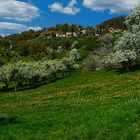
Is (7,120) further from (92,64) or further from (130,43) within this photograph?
(92,64)

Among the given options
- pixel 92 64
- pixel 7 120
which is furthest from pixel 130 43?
pixel 7 120

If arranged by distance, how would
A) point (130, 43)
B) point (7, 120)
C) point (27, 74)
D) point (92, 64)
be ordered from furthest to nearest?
point (92, 64), point (27, 74), point (130, 43), point (7, 120)

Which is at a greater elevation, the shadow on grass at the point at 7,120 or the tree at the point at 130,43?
the tree at the point at 130,43

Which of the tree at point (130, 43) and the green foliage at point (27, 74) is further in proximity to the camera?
the green foliage at point (27, 74)

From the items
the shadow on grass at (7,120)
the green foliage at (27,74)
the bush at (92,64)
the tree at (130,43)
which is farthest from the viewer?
the bush at (92,64)

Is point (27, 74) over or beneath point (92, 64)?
beneath

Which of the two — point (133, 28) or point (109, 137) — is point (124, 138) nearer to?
point (109, 137)

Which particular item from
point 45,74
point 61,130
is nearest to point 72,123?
point 61,130

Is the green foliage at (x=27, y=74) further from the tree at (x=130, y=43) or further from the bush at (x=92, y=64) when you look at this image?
the tree at (x=130, y=43)

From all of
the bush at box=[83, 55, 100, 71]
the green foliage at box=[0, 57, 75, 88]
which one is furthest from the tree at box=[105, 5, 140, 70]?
the green foliage at box=[0, 57, 75, 88]

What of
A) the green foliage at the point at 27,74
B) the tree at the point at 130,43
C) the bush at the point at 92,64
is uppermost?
the tree at the point at 130,43

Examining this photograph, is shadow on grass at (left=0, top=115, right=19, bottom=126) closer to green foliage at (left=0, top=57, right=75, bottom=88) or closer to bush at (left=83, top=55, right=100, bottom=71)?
green foliage at (left=0, top=57, right=75, bottom=88)

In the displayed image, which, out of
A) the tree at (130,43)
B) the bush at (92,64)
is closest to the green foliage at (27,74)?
the bush at (92,64)

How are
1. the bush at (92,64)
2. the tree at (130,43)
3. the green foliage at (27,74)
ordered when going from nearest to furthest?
the tree at (130,43), the green foliage at (27,74), the bush at (92,64)
